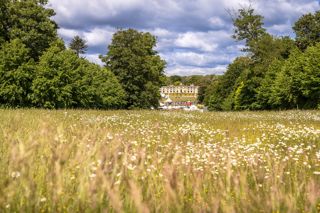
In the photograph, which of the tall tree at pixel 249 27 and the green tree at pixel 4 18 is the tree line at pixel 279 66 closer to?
the tall tree at pixel 249 27

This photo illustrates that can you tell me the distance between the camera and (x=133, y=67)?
192ft

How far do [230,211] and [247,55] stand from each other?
2439 inches

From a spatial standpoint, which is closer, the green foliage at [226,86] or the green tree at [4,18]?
the green tree at [4,18]

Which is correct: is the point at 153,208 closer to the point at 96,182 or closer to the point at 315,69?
the point at 96,182

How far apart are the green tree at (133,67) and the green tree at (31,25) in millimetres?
18921

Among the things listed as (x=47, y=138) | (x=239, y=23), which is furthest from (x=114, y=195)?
(x=239, y=23)

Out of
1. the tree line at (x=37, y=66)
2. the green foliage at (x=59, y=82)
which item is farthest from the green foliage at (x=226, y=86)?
the green foliage at (x=59, y=82)

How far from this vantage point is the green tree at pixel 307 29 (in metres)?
61.9

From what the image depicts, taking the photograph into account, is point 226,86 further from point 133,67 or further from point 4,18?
point 4,18

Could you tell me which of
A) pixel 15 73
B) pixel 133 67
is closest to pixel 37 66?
pixel 15 73

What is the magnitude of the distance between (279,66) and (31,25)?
39.3 metres

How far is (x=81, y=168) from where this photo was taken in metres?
3.34

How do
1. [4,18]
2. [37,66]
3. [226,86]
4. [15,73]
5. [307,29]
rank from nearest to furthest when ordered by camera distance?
[15,73]
[37,66]
[4,18]
[307,29]
[226,86]

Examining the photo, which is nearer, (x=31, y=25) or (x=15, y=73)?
(x=15, y=73)
